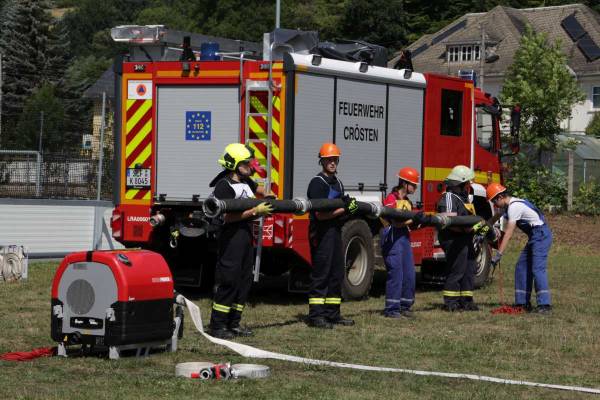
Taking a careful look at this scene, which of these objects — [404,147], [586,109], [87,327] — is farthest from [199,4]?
[87,327]

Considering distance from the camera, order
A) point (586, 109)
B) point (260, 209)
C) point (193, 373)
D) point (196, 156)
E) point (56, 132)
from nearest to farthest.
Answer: point (193, 373) < point (260, 209) < point (196, 156) < point (56, 132) < point (586, 109)

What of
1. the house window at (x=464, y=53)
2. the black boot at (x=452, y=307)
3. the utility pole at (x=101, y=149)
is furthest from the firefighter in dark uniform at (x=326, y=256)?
the house window at (x=464, y=53)

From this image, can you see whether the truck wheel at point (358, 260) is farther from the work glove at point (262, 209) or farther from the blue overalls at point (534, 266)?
the work glove at point (262, 209)

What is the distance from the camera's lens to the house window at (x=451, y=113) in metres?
17.6

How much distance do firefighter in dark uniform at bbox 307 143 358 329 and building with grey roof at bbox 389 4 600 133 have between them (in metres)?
55.1

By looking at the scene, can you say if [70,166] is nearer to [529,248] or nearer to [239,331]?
[529,248]

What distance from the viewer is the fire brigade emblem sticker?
1509 centimetres

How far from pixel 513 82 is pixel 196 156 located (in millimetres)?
34658

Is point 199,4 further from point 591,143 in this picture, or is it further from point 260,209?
point 260,209

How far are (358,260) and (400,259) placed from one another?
1591 mm

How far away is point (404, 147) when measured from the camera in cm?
1673

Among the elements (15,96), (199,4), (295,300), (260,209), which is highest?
(199,4)

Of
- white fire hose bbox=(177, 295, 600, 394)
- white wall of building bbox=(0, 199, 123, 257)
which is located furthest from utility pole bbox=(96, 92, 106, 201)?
white fire hose bbox=(177, 295, 600, 394)

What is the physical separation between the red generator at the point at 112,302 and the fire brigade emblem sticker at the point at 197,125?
478 cm
